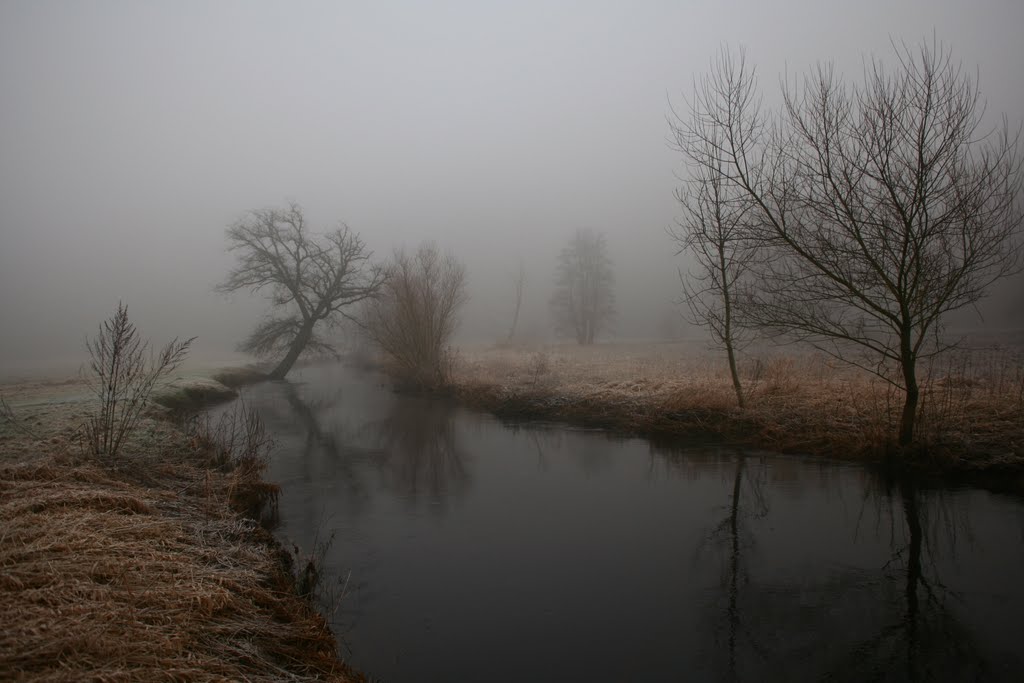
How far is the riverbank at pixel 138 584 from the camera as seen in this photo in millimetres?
2918

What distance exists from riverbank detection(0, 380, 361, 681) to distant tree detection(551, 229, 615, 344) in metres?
40.4

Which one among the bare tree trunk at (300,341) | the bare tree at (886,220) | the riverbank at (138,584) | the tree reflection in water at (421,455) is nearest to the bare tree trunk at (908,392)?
the bare tree at (886,220)

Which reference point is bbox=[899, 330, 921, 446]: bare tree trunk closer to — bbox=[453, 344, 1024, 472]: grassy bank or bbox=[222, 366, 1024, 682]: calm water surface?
bbox=[453, 344, 1024, 472]: grassy bank

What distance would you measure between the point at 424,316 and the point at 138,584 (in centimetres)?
1737

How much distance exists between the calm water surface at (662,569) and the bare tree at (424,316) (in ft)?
35.9

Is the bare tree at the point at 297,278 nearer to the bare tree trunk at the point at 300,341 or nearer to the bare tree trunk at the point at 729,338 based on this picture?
the bare tree trunk at the point at 300,341

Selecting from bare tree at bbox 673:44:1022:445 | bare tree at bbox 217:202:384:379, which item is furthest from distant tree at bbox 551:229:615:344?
bare tree at bbox 673:44:1022:445

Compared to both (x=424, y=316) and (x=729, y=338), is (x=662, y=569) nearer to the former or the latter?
(x=729, y=338)

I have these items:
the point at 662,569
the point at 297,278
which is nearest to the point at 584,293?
the point at 297,278

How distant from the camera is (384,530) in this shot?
23.3 ft

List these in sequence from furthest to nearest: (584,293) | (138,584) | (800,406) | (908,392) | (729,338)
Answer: (584,293), (729,338), (800,406), (908,392), (138,584)

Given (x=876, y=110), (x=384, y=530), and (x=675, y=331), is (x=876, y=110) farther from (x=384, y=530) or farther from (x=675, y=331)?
(x=675, y=331)

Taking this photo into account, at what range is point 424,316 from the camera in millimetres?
20922

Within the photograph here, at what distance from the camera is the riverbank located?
2.92 metres
